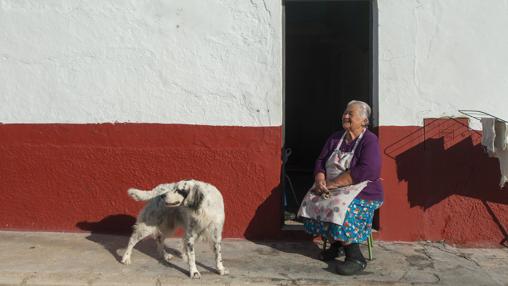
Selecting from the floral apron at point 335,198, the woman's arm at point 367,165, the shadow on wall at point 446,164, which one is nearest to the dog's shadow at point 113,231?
the floral apron at point 335,198

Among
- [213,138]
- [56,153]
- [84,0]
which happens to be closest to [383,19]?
[213,138]

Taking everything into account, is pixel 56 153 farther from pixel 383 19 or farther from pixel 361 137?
pixel 383 19

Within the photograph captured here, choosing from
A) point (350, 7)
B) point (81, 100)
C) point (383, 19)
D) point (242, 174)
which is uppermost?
point (350, 7)

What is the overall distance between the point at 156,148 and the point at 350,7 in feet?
13.3

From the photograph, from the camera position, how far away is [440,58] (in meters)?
4.91

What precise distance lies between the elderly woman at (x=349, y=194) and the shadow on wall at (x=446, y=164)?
65 cm

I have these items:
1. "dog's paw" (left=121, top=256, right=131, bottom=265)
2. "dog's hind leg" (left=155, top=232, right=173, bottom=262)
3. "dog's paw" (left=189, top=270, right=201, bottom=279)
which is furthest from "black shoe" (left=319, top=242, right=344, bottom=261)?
"dog's paw" (left=121, top=256, right=131, bottom=265)

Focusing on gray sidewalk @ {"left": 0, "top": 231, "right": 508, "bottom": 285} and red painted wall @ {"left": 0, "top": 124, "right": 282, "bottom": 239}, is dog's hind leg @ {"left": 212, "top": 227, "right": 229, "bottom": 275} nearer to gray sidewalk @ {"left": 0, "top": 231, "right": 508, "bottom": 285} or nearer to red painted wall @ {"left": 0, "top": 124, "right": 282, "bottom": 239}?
gray sidewalk @ {"left": 0, "top": 231, "right": 508, "bottom": 285}

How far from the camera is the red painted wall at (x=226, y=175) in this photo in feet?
16.1

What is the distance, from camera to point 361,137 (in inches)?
175

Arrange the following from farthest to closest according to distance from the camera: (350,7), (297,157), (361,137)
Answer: (297,157), (350,7), (361,137)

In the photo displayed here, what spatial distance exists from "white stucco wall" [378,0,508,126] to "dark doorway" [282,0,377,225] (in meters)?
2.23

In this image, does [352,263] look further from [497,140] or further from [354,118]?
[497,140]

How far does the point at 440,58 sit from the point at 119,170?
3543 millimetres
